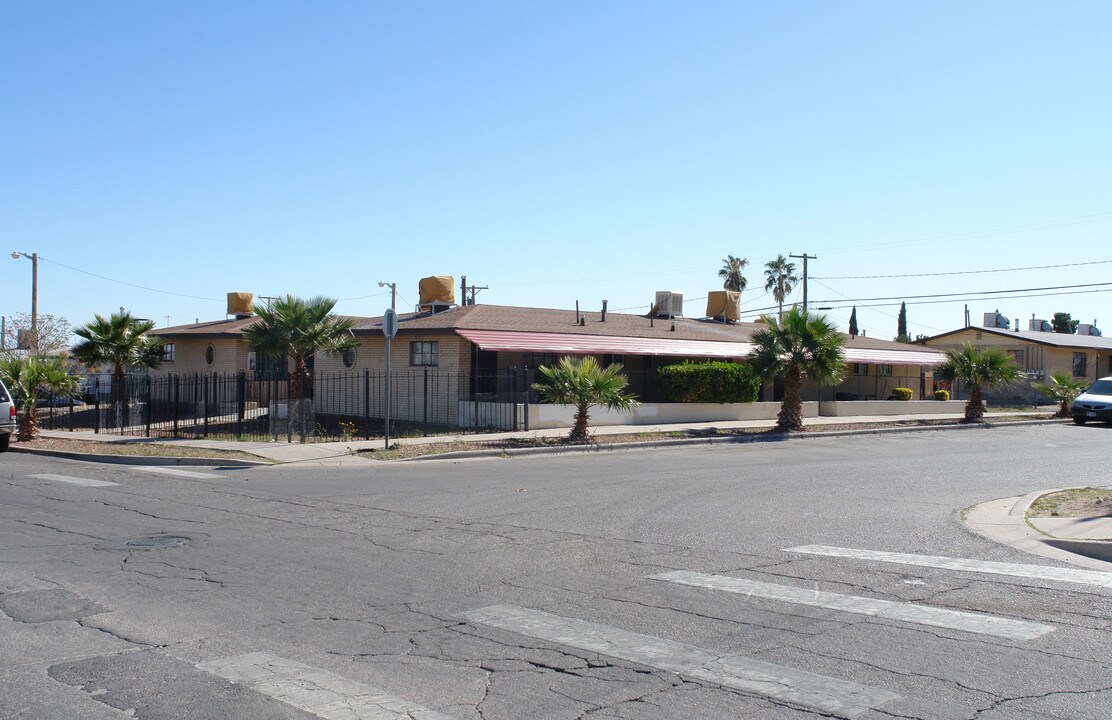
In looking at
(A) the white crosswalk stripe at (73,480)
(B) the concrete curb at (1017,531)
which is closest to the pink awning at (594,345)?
(A) the white crosswalk stripe at (73,480)

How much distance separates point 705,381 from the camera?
29.6 metres

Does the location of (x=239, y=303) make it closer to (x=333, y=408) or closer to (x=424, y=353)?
(x=333, y=408)

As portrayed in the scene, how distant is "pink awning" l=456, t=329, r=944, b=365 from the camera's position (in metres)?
26.2

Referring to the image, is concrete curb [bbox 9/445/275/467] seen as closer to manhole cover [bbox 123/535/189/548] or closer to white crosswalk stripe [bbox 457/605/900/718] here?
manhole cover [bbox 123/535/189/548]

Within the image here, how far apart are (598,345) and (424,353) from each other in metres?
5.25

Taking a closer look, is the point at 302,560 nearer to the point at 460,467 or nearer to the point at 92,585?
the point at 92,585

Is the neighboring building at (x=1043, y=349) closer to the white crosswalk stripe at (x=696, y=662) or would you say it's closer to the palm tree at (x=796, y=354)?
the palm tree at (x=796, y=354)

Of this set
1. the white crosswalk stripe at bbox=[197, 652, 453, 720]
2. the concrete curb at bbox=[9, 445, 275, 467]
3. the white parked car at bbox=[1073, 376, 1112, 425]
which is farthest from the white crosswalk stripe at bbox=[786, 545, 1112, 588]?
the white parked car at bbox=[1073, 376, 1112, 425]

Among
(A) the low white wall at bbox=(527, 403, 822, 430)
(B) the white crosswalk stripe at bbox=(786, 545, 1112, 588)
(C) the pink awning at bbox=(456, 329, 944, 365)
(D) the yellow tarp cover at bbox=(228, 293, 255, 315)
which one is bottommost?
(B) the white crosswalk stripe at bbox=(786, 545, 1112, 588)

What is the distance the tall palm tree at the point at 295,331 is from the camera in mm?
25250

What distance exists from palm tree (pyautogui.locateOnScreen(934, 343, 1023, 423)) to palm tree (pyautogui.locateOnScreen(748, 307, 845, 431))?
767cm

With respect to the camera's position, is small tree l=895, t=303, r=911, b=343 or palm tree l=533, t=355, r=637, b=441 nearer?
palm tree l=533, t=355, r=637, b=441

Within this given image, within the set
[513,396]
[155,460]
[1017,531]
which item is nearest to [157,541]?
[1017,531]

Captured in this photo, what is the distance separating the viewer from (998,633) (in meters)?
6.31
